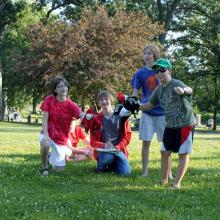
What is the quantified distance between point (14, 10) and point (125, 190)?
3627 centimetres

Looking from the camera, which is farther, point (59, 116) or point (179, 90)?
point (59, 116)

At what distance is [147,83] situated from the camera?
8180mm

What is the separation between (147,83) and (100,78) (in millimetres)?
22930

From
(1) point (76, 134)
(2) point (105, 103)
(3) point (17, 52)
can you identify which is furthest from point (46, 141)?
(3) point (17, 52)

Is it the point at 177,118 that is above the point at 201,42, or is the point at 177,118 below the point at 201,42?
below

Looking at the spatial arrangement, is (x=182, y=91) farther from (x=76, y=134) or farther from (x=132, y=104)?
(x=76, y=134)

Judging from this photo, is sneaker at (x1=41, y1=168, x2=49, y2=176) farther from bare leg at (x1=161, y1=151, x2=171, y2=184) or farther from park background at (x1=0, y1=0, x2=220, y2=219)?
bare leg at (x1=161, y1=151, x2=171, y2=184)

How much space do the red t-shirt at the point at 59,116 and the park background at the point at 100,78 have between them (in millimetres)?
617

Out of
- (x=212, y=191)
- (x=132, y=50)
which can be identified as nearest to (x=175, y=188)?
(x=212, y=191)

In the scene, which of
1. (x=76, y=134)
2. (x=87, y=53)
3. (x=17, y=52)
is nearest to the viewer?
(x=76, y=134)

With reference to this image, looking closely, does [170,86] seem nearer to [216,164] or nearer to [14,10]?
[216,164]

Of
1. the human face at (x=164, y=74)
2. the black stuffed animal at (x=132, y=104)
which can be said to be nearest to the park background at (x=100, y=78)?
the black stuffed animal at (x=132, y=104)

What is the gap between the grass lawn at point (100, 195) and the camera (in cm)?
548

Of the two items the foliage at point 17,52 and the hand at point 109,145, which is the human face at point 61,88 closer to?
the hand at point 109,145
